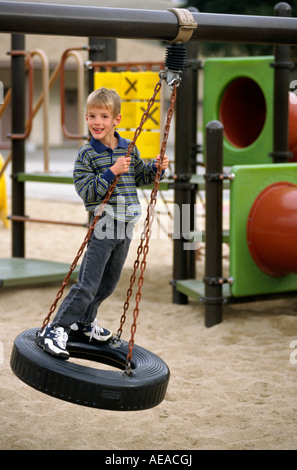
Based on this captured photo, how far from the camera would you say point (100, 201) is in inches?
123

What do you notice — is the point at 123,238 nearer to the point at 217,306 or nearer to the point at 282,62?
the point at 217,306

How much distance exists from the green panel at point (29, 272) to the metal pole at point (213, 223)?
4.84ft

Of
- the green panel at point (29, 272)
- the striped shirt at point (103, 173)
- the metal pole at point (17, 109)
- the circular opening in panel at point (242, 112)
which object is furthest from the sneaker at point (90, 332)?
the metal pole at point (17, 109)

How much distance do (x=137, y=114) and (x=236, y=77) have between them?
46.3 inches

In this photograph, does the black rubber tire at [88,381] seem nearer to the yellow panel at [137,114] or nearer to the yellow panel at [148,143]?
the yellow panel at [148,143]

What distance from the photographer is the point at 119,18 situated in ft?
10.0

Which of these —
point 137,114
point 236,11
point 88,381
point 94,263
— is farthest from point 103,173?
point 236,11

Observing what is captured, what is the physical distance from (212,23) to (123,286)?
14.4ft

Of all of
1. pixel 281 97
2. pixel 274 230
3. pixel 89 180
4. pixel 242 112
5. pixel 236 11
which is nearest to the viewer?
pixel 89 180

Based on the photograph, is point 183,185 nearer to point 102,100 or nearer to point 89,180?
point 89,180

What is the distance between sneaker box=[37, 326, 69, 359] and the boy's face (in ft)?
2.79

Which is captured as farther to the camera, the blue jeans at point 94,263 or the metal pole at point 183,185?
the metal pole at point 183,185

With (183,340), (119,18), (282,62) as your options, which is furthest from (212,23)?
(282,62)

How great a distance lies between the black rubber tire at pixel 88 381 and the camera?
284cm
